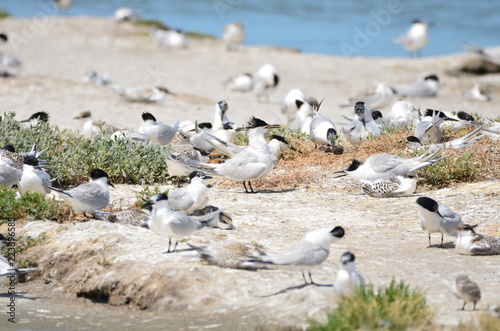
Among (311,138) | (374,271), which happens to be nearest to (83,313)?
(374,271)

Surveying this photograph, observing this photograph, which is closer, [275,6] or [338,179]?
[338,179]

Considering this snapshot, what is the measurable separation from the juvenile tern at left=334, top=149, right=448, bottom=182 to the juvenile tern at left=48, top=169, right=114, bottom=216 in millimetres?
3065

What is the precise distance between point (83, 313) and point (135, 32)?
70.3 feet

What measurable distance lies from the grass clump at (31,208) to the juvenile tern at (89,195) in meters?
0.30

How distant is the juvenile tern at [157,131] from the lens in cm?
1109

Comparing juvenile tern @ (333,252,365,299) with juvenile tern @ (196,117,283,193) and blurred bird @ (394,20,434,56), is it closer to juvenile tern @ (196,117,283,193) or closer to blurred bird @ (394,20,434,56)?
juvenile tern @ (196,117,283,193)

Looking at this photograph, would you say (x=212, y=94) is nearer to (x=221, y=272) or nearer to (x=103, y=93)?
(x=103, y=93)

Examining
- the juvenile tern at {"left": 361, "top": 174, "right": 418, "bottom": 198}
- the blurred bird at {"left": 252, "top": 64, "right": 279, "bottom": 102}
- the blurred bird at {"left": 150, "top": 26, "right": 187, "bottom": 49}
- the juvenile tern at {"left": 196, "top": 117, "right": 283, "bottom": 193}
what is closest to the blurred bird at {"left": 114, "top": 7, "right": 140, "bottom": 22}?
the blurred bird at {"left": 150, "top": 26, "right": 187, "bottom": 49}

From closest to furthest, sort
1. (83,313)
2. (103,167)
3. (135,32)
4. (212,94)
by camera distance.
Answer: (83,313) → (103,167) → (212,94) → (135,32)

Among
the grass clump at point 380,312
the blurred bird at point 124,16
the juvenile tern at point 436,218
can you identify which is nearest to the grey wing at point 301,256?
the grass clump at point 380,312

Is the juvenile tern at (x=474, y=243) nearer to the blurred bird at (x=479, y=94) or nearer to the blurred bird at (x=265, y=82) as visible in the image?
the blurred bird at (x=265, y=82)

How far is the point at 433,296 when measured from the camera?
599 cm

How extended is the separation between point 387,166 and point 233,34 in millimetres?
15354

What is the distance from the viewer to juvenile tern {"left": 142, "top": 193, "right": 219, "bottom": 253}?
670cm
